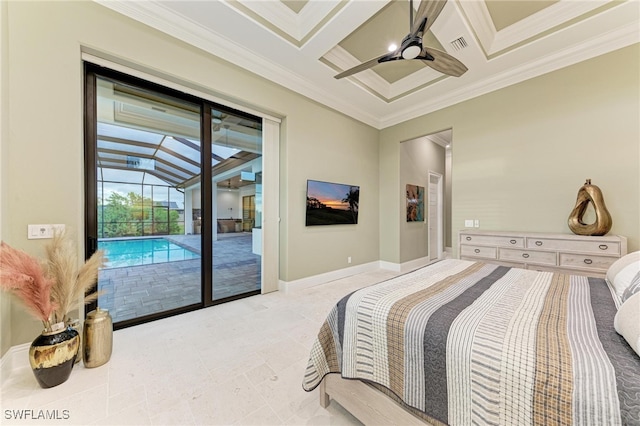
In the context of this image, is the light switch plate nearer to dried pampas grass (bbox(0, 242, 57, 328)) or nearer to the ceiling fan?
dried pampas grass (bbox(0, 242, 57, 328))

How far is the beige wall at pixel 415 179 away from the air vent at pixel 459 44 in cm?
204

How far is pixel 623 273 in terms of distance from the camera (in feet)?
5.02

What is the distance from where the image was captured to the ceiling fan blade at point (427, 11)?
1747 mm

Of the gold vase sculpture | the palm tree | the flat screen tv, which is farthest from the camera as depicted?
the palm tree

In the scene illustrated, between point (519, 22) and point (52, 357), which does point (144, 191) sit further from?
point (519, 22)

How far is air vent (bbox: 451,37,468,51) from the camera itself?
2.87m

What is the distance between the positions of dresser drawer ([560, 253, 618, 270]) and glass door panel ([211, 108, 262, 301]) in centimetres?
382

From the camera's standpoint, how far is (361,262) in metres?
4.72

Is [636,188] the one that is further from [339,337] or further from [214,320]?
[214,320]

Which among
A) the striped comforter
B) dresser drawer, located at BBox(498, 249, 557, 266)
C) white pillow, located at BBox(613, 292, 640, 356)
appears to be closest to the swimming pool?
the striped comforter

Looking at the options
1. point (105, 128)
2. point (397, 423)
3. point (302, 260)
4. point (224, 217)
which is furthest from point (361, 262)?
point (105, 128)

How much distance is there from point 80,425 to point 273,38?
367 cm

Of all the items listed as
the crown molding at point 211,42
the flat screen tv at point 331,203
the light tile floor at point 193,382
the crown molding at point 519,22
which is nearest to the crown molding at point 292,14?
the crown molding at point 211,42

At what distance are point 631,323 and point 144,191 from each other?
376 centimetres
